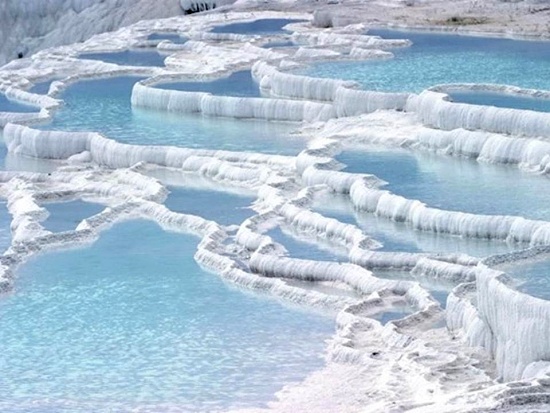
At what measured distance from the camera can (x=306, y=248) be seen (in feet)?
45.0

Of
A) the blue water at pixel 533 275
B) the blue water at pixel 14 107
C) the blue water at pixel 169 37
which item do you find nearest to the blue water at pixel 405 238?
the blue water at pixel 533 275

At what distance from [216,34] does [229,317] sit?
13682mm

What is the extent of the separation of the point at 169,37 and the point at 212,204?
35.9 ft

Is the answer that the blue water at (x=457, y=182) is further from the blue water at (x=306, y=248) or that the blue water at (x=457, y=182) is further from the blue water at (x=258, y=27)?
the blue water at (x=258, y=27)

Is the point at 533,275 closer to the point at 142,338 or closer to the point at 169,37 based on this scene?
the point at 142,338

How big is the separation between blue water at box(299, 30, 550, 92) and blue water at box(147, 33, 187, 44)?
13.8ft

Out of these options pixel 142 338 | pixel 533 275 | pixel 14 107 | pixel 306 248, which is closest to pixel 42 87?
pixel 14 107

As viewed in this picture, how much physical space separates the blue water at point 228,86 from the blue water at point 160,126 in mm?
651

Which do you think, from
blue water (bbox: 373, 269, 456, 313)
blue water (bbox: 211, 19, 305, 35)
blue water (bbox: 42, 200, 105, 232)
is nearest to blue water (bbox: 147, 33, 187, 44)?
blue water (bbox: 211, 19, 305, 35)

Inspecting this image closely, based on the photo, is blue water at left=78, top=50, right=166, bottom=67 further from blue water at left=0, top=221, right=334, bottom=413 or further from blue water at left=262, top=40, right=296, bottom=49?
blue water at left=0, top=221, right=334, bottom=413

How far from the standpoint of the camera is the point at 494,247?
1298 centimetres

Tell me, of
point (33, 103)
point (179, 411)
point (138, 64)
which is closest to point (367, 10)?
point (138, 64)

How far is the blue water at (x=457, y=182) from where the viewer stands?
548 inches

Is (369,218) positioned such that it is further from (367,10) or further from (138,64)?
(367,10)
